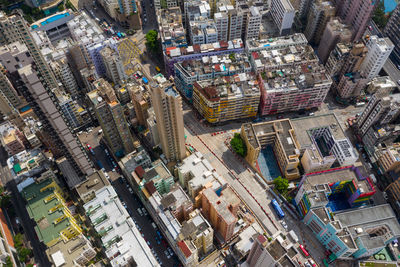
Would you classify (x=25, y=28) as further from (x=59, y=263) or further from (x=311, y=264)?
(x=311, y=264)

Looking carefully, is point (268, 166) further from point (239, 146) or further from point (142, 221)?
point (142, 221)

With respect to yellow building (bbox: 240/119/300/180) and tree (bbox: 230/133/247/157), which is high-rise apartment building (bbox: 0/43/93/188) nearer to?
tree (bbox: 230/133/247/157)

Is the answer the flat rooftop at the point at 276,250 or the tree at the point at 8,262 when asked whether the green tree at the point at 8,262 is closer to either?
the tree at the point at 8,262

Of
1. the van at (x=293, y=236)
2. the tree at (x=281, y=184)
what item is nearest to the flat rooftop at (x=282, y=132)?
the tree at (x=281, y=184)

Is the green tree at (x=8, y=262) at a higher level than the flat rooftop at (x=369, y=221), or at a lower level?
higher

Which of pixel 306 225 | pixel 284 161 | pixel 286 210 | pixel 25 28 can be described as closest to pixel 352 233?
pixel 306 225

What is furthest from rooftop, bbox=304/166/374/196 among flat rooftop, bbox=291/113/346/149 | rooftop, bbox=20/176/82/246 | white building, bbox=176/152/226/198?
rooftop, bbox=20/176/82/246

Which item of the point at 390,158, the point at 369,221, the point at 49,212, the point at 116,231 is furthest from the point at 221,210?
the point at 390,158

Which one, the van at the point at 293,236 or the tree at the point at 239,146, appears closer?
the van at the point at 293,236
